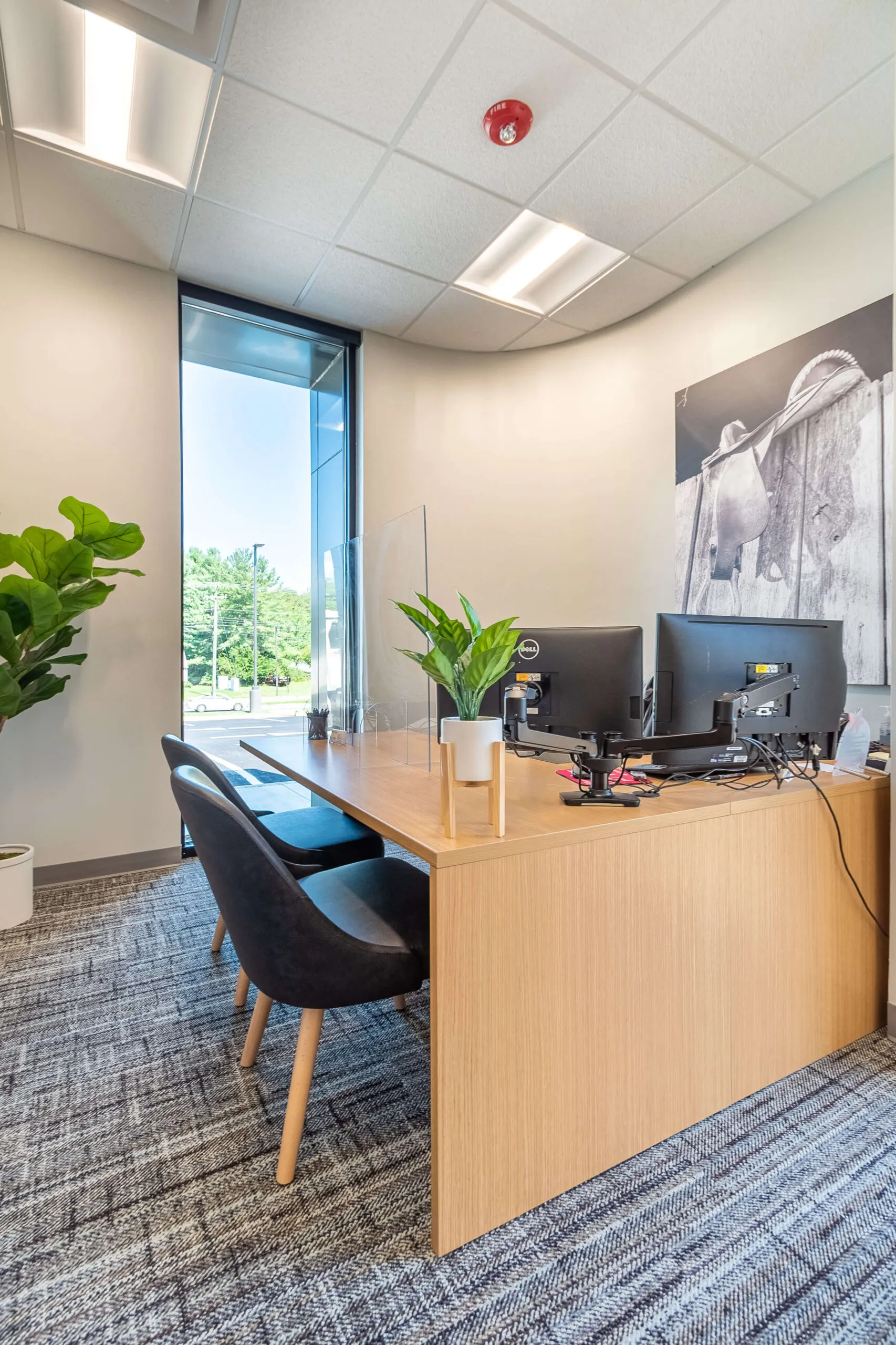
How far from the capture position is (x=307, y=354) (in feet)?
13.5

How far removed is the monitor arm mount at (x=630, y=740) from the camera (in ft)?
5.10

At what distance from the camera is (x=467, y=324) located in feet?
13.0

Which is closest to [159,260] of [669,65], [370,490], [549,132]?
[370,490]

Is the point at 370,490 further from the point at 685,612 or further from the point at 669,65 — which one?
the point at 669,65

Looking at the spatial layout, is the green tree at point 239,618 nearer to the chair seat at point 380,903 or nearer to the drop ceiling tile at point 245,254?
the drop ceiling tile at point 245,254

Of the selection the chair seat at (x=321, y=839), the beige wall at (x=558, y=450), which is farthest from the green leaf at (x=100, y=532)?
the beige wall at (x=558, y=450)

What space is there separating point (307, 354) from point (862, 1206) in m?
4.57

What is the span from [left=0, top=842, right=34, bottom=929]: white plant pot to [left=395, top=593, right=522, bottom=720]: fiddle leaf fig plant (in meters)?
2.39

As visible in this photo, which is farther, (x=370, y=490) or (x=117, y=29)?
(x=370, y=490)

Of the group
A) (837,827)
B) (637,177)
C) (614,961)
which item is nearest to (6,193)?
(637,177)

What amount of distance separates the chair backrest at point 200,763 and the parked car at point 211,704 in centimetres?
174

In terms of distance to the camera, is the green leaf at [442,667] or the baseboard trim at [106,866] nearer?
the green leaf at [442,667]

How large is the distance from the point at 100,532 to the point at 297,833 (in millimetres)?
1640

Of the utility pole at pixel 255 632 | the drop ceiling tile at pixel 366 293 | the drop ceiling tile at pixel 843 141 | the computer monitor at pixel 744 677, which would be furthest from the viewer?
the utility pole at pixel 255 632
